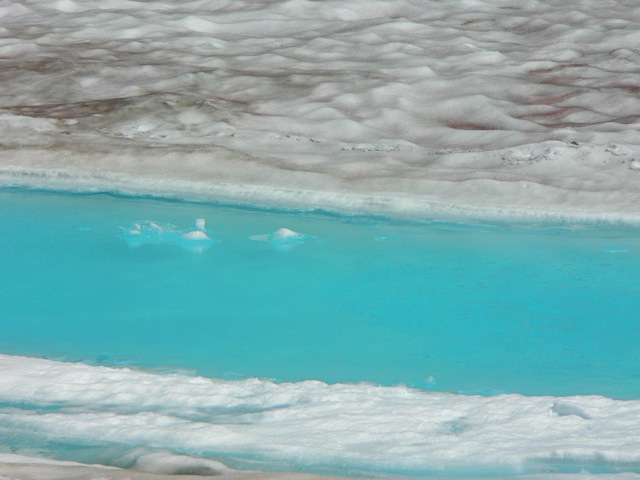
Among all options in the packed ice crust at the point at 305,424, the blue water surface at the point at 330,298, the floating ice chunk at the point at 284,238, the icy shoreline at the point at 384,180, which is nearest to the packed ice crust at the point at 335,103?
the icy shoreline at the point at 384,180

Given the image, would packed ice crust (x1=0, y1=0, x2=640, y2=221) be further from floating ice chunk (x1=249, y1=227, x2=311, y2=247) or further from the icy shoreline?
floating ice chunk (x1=249, y1=227, x2=311, y2=247)

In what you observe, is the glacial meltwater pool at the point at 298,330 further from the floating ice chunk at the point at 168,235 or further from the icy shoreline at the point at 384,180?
the icy shoreline at the point at 384,180

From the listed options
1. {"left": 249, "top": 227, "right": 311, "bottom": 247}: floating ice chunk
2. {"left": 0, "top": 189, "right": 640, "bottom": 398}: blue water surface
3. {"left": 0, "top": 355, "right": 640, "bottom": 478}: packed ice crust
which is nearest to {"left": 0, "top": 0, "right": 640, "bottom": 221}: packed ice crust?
{"left": 0, "top": 189, "right": 640, "bottom": 398}: blue water surface

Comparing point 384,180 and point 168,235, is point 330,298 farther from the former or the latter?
point 384,180

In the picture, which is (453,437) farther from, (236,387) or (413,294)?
(413,294)

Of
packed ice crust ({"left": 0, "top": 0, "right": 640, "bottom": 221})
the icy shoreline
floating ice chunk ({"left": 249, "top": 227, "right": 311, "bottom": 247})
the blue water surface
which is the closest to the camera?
the blue water surface

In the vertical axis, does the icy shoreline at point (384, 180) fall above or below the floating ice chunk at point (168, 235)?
above

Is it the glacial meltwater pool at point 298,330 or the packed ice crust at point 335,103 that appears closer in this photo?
the glacial meltwater pool at point 298,330
